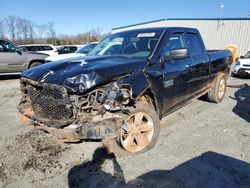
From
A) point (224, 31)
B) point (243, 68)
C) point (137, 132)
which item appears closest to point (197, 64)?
point (137, 132)

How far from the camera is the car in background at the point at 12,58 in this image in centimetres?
1066

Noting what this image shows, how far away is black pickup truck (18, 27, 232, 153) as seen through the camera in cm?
297

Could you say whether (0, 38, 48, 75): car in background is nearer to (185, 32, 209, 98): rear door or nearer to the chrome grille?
the chrome grille

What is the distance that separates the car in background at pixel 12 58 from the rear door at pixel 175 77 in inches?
341

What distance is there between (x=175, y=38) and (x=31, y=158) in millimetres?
3333

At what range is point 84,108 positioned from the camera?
297 centimetres

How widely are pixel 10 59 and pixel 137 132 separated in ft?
30.6

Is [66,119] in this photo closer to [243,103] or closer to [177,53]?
[177,53]

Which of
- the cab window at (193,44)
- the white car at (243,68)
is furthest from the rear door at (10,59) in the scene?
the white car at (243,68)

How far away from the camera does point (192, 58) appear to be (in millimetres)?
4832

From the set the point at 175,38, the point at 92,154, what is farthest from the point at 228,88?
the point at 92,154

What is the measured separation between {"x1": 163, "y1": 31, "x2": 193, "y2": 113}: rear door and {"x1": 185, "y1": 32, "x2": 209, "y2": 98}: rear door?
17 centimetres

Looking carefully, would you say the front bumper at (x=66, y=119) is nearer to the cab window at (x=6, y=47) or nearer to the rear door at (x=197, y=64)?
the rear door at (x=197, y=64)

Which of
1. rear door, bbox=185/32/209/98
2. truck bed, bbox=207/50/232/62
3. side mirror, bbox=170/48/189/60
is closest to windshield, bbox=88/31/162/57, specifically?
side mirror, bbox=170/48/189/60
